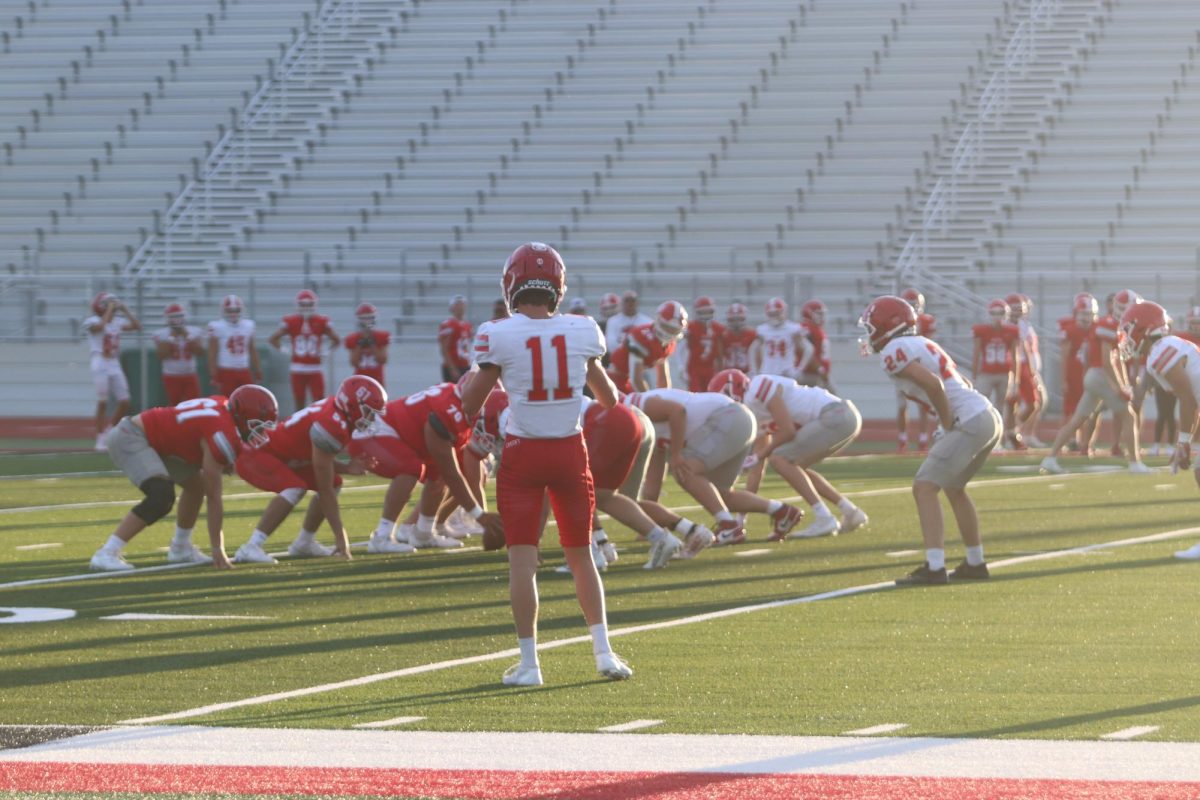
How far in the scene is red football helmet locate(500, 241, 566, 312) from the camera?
7.31 meters

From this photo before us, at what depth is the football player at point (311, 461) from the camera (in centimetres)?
1136

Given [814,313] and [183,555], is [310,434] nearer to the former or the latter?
[183,555]

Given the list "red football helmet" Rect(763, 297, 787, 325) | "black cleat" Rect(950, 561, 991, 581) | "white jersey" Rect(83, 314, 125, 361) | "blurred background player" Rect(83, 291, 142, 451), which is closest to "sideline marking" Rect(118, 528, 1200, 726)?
"black cleat" Rect(950, 561, 991, 581)

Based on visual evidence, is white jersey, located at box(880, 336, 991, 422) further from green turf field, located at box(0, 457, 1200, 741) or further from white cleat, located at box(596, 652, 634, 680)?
white cleat, located at box(596, 652, 634, 680)

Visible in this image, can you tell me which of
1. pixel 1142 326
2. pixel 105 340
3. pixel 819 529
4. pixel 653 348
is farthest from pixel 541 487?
pixel 105 340

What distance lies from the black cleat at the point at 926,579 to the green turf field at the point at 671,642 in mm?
200

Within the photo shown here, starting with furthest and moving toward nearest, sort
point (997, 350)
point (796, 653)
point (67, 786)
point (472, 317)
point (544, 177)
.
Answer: point (544, 177) < point (472, 317) < point (997, 350) < point (796, 653) < point (67, 786)

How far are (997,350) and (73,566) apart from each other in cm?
1326

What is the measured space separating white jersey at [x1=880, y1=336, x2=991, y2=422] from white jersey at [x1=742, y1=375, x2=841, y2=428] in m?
2.71

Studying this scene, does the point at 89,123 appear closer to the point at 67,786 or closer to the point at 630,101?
the point at 630,101

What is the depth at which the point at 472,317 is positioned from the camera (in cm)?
2872

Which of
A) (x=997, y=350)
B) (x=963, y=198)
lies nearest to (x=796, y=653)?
(x=997, y=350)

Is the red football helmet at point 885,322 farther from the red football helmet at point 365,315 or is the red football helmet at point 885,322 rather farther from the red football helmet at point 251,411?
the red football helmet at point 365,315

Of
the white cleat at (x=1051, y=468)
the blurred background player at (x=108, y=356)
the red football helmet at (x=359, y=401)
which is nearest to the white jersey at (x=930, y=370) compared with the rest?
the red football helmet at (x=359, y=401)
